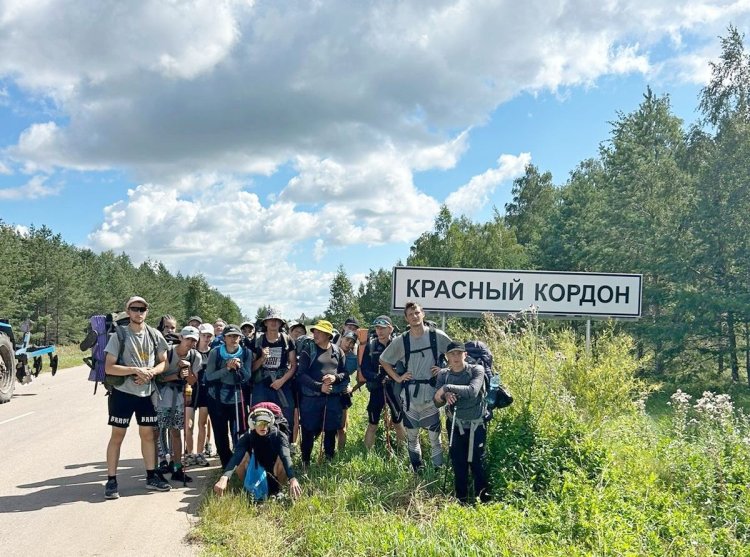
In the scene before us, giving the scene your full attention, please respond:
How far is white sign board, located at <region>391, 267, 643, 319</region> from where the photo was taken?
35.4 feet

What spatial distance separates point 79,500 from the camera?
582cm

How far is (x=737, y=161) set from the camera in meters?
17.1

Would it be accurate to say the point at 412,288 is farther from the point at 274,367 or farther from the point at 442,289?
the point at 274,367

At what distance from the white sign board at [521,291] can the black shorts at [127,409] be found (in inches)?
217

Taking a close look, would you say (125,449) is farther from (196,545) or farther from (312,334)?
(196,545)

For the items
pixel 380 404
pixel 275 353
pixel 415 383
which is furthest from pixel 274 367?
pixel 415 383

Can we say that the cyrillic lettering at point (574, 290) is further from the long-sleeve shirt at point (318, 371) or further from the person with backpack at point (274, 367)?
the person with backpack at point (274, 367)

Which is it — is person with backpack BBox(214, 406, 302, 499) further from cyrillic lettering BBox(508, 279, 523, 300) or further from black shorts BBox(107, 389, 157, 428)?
cyrillic lettering BBox(508, 279, 523, 300)

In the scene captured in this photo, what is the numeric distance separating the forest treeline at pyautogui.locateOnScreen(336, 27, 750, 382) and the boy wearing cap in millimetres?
14854

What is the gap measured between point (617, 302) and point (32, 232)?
1923 inches

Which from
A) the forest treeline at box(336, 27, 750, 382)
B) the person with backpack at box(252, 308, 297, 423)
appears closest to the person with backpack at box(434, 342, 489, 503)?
the person with backpack at box(252, 308, 297, 423)

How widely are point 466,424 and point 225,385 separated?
290cm

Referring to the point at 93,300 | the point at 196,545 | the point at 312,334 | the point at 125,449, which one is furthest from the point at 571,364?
the point at 93,300

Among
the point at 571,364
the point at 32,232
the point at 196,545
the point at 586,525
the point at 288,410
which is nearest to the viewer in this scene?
the point at 586,525
